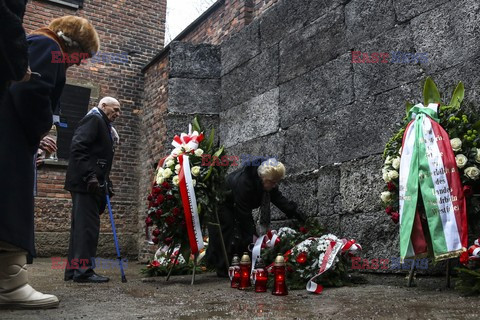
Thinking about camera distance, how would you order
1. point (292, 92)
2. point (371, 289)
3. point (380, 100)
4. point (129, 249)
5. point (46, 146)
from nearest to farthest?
point (46, 146) < point (371, 289) < point (380, 100) < point (292, 92) < point (129, 249)

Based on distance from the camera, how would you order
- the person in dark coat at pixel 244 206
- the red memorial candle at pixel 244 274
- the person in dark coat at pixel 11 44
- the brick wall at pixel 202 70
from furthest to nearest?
1. the brick wall at pixel 202 70
2. the person in dark coat at pixel 244 206
3. the red memorial candle at pixel 244 274
4. the person in dark coat at pixel 11 44

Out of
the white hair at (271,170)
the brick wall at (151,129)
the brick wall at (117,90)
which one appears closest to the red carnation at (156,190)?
the white hair at (271,170)

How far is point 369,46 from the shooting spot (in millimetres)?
4719

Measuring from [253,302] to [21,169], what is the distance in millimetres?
1634

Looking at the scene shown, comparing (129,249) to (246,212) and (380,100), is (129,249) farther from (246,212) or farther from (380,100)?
(380,100)

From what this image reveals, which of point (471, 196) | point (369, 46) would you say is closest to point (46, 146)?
point (471, 196)

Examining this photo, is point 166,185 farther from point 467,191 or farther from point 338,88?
point 467,191

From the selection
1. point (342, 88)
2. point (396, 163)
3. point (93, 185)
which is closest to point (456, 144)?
point (396, 163)

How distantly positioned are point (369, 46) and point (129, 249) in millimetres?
6352

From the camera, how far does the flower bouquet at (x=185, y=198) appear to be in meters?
4.48

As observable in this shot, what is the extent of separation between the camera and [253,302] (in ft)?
10.5

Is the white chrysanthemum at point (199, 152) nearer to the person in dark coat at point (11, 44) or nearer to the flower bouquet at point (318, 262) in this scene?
the flower bouquet at point (318, 262)

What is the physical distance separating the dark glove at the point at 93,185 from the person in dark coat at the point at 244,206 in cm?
123

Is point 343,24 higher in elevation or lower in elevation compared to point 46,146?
higher
